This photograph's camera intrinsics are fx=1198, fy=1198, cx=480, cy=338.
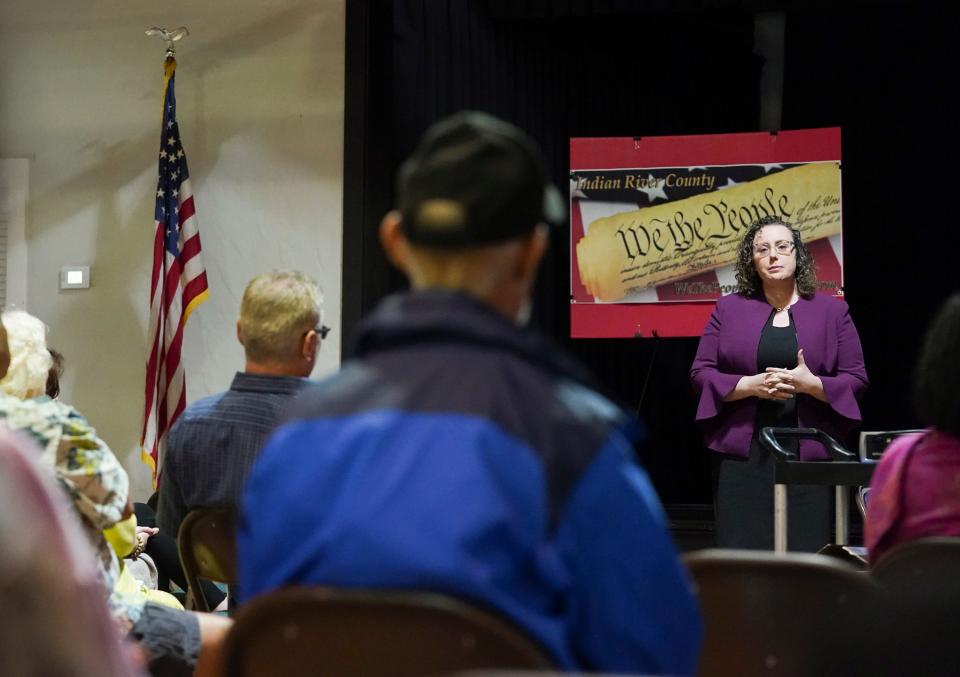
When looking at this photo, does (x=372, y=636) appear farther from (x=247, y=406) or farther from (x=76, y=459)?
(x=247, y=406)

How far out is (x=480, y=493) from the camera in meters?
1.08

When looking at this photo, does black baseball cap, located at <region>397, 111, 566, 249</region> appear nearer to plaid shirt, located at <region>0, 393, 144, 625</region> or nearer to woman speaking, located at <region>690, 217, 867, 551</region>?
plaid shirt, located at <region>0, 393, 144, 625</region>

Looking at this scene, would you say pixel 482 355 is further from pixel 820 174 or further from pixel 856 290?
pixel 856 290

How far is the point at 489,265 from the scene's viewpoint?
1.23 m

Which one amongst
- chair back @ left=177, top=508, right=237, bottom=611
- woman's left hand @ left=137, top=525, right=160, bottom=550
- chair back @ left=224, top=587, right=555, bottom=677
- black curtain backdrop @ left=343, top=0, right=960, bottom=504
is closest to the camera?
chair back @ left=224, top=587, right=555, bottom=677

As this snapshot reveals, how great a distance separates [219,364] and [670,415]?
2869 mm

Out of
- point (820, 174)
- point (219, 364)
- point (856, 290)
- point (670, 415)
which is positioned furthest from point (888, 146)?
point (219, 364)

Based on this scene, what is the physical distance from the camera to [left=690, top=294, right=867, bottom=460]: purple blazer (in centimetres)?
402

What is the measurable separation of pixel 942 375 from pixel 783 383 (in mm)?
2101

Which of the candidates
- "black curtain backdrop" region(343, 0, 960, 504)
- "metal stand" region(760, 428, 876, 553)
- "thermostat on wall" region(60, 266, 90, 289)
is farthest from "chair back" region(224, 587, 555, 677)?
"black curtain backdrop" region(343, 0, 960, 504)

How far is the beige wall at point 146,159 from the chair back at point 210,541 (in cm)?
329

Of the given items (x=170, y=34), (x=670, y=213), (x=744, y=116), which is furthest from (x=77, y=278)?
(x=744, y=116)

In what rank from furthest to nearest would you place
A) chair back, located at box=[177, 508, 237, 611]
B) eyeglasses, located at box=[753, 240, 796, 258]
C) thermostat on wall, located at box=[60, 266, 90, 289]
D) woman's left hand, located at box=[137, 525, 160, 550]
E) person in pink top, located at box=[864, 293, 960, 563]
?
thermostat on wall, located at box=[60, 266, 90, 289] → eyeglasses, located at box=[753, 240, 796, 258] → woman's left hand, located at box=[137, 525, 160, 550] → chair back, located at box=[177, 508, 237, 611] → person in pink top, located at box=[864, 293, 960, 563]

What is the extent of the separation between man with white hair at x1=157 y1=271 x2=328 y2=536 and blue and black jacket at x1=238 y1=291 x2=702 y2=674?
4.61 feet
